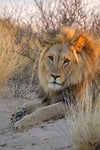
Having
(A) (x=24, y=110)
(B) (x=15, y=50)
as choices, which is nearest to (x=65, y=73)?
(A) (x=24, y=110)

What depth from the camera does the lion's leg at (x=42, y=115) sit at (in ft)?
19.2

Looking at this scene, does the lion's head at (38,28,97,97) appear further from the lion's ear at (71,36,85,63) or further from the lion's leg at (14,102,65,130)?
the lion's leg at (14,102,65,130)

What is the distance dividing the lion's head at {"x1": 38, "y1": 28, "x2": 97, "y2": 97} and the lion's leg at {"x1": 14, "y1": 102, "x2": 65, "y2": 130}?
0.27 meters

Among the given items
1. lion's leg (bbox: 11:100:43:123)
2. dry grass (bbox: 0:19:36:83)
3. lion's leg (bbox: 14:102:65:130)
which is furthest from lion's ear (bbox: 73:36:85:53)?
dry grass (bbox: 0:19:36:83)

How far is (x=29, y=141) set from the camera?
5199mm

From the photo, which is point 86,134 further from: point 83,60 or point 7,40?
point 7,40

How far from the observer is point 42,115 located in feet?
19.5

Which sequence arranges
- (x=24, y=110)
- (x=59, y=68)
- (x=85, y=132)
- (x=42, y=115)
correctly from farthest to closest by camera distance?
(x=24, y=110) < (x=59, y=68) < (x=42, y=115) < (x=85, y=132)

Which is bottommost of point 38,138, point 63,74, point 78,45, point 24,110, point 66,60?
point 38,138

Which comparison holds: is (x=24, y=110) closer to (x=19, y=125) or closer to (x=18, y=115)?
(x=18, y=115)

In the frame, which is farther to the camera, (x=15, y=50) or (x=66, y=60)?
(x=15, y=50)

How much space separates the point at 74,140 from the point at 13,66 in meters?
4.71

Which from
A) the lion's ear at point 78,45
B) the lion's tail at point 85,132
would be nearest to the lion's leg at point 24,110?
the lion's ear at point 78,45

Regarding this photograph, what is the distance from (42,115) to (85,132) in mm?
1381
